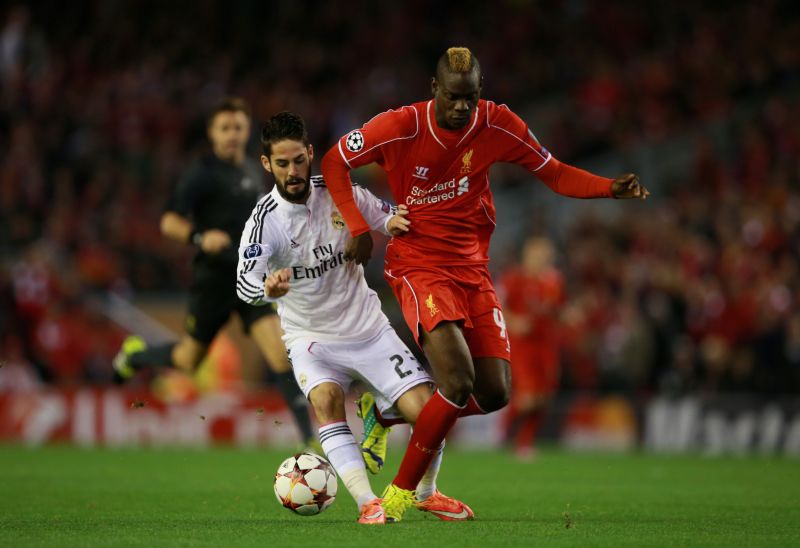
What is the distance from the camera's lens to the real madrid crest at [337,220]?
7.69m

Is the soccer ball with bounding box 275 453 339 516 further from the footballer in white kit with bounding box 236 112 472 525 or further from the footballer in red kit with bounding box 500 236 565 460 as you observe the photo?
the footballer in red kit with bounding box 500 236 565 460

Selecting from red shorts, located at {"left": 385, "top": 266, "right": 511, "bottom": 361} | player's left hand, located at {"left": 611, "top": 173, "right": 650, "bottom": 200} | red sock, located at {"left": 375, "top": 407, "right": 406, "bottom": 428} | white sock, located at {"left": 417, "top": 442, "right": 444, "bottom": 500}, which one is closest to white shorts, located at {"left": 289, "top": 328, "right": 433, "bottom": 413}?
red shorts, located at {"left": 385, "top": 266, "right": 511, "bottom": 361}

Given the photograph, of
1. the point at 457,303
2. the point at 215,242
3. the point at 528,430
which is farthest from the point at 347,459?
the point at 528,430

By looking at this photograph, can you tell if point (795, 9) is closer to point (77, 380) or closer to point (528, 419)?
point (528, 419)

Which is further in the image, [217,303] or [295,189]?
[217,303]

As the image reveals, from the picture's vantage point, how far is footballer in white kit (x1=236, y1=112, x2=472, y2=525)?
7.33 meters

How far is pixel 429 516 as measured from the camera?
26.1 feet

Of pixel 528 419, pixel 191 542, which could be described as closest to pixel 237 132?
pixel 191 542

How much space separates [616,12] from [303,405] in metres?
16.1

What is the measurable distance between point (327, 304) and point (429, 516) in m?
1.48

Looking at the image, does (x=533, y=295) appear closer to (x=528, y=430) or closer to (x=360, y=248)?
(x=528, y=430)

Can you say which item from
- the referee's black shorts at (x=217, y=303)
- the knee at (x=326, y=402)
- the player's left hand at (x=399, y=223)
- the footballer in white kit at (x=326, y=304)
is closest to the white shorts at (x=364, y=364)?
the footballer in white kit at (x=326, y=304)

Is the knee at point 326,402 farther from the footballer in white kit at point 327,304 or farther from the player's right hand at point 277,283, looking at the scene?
the player's right hand at point 277,283

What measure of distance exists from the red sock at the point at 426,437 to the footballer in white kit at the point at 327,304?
0.57 feet
